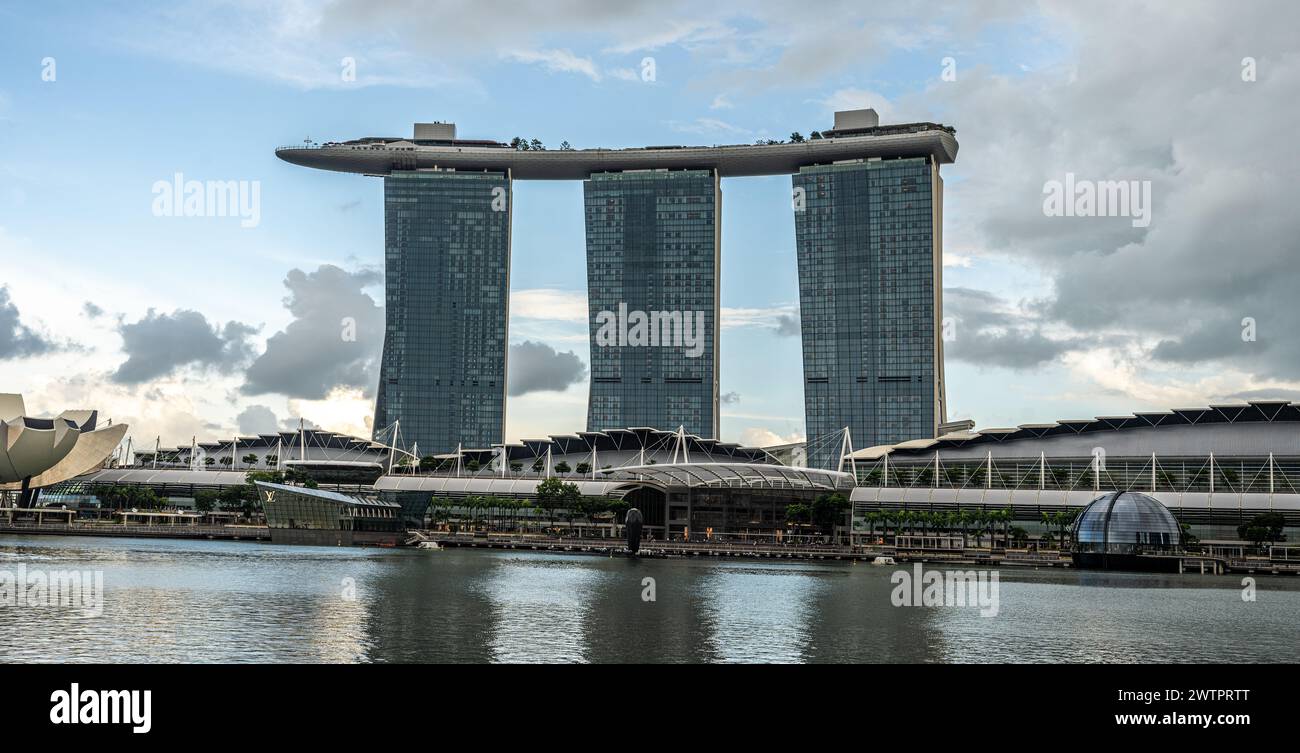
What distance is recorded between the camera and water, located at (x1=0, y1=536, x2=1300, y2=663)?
54.2 m

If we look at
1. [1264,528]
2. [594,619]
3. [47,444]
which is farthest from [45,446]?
[1264,528]

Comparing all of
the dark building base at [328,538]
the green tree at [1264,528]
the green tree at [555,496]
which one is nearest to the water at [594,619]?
the green tree at [1264,528]

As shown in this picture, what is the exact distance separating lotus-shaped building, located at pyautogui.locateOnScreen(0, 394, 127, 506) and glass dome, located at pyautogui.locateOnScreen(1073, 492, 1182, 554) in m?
142

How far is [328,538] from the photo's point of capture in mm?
159875

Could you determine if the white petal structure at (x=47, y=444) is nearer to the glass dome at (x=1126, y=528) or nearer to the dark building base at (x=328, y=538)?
the dark building base at (x=328, y=538)

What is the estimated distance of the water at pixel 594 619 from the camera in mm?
54188

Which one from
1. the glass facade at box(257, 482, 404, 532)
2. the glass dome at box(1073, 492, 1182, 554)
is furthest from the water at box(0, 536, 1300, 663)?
the glass facade at box(257, 482, 404, 532)

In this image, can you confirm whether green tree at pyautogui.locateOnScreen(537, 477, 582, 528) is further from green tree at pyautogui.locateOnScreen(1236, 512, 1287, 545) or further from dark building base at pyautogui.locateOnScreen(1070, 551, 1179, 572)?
green tree at pyautogui.locateOnScreen(1236, 512, 1287, 545)

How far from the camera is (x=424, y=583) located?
89812 mm

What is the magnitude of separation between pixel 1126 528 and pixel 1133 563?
3.87 meters

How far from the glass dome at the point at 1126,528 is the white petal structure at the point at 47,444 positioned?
142m
